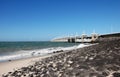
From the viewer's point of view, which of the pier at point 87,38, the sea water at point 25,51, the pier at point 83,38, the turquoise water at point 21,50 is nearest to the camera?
the sea water at point 25,51

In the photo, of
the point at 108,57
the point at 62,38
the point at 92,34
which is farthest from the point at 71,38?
the point at 108,57

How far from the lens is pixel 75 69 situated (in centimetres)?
766

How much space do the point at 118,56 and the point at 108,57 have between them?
444 mm

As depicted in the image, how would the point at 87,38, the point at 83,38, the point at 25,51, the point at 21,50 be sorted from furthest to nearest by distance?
the point at 87,38 < the point at 83,38 < the point at 21,50 < the point at 25,51

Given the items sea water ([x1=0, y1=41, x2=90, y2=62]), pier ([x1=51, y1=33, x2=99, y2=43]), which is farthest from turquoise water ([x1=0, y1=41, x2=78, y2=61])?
pier ([x1=51, y1=33, x2=99, y2=43])

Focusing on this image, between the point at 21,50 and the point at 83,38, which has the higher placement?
the point at 83,38

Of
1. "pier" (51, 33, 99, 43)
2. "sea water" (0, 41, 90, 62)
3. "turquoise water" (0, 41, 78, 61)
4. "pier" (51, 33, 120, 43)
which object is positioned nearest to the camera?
"sea water" (0, 41, 90, 62)

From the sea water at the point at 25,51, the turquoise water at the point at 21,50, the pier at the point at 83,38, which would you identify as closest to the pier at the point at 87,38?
the pier at the point at 83,38

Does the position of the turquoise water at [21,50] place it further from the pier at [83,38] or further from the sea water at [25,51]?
the pier at [83,38]

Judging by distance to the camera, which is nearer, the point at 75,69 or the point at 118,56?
the point at 75,69

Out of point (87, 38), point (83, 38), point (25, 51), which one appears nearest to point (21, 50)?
point (25, 51)

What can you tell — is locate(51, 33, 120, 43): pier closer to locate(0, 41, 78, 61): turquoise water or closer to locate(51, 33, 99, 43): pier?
locate(51, 33, 99, 43): pier

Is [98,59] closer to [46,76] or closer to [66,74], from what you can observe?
[66,74]

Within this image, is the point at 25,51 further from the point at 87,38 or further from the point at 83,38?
the point at 87,38
